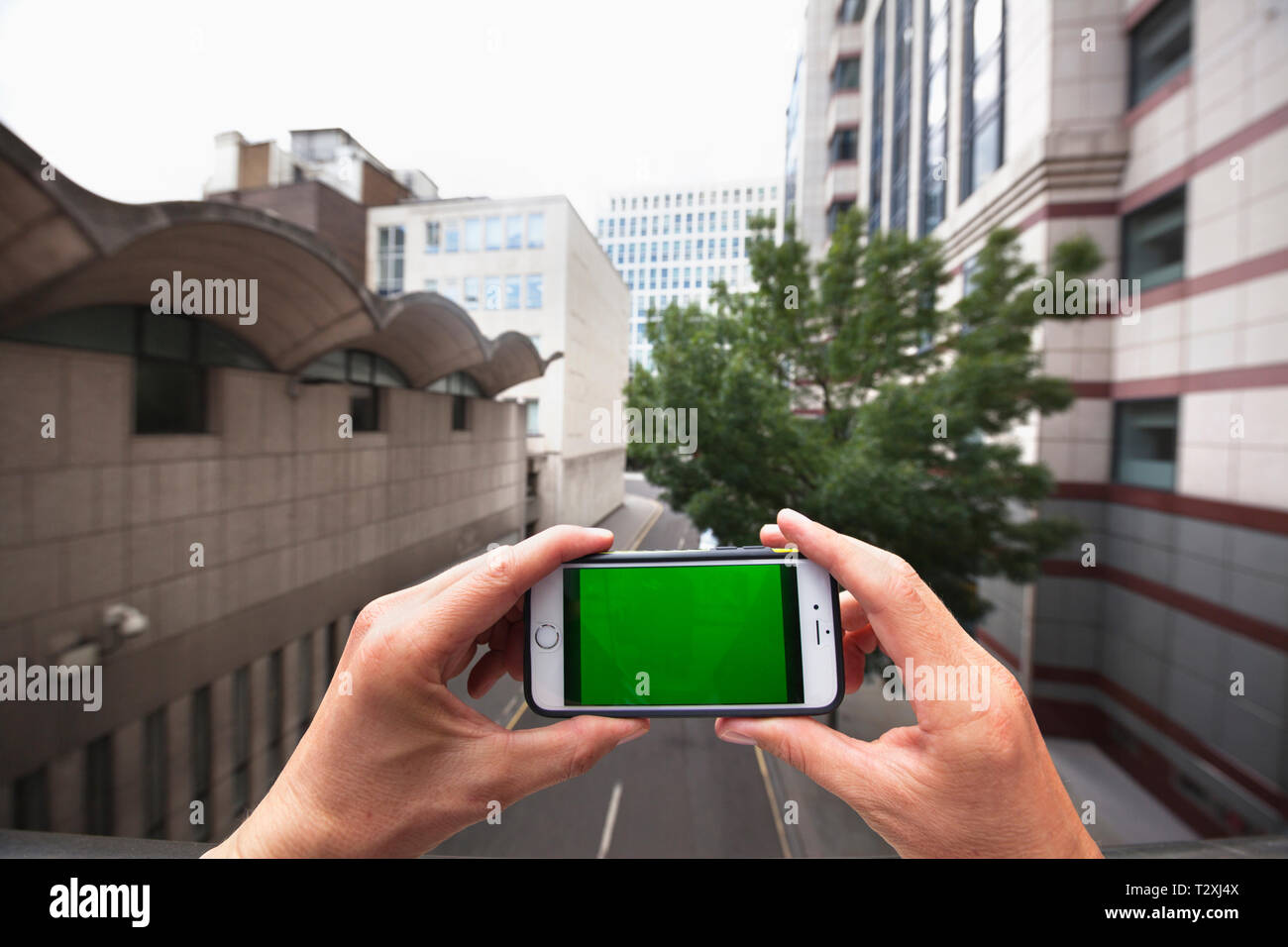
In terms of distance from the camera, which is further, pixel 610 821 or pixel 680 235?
pixel 610 821

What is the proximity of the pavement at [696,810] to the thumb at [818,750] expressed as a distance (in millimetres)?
2312

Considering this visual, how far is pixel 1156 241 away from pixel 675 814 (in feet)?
23.2

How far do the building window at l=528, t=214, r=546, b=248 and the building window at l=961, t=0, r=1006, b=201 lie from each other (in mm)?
5245

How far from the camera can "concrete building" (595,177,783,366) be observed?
142 inches

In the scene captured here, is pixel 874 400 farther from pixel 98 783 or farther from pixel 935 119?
pixel 98 783

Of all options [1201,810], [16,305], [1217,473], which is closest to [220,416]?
[16,305]

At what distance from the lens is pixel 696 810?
186 inches

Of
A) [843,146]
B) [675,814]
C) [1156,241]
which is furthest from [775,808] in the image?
[843,146]

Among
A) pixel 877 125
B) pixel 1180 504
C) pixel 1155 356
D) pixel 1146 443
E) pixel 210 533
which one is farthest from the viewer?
pixel 877 125

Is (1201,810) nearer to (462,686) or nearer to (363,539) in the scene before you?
(462,686)

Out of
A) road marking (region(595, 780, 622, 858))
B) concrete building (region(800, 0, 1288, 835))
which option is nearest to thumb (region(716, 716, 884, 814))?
road marking (region(595, 780, 622, 858))

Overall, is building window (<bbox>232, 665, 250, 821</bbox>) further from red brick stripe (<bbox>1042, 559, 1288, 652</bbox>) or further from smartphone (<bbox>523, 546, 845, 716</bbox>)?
red brick stripe (<bbox>1042, 559, 1288, 652</bbox>)

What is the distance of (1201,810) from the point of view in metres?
3.98
